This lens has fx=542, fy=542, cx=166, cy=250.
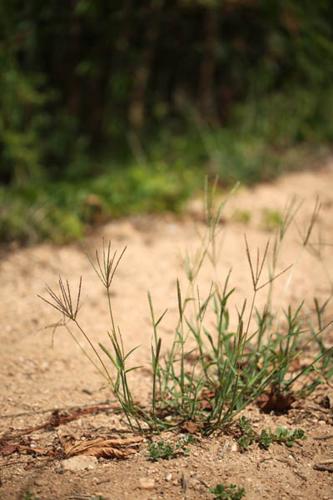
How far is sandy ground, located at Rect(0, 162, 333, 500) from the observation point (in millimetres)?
1528

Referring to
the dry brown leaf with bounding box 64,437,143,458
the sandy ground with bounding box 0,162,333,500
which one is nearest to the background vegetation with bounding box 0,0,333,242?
the sandy ground with bounding box 0,162,333,500

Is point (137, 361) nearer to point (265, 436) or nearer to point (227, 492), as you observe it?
point (265, 436)

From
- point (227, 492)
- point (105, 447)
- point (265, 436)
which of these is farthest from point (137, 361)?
point (227, 492)

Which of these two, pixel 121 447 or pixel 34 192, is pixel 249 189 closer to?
pixel 34 192

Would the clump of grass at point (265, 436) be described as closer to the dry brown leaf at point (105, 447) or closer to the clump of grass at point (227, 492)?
the clump of grass at point (227, 492)

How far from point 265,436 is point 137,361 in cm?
71

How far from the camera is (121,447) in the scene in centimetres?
167

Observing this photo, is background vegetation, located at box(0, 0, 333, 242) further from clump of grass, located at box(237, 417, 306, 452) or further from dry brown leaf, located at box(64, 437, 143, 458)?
clump of grass, located at box(237, 417, 306, 452)

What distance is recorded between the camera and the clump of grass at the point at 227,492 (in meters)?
1.45

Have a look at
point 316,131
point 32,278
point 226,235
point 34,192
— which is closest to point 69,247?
point 32,278

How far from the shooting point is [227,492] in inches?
57.7

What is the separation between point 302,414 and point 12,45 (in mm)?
3381

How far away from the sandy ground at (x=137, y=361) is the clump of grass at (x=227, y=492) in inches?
1.4

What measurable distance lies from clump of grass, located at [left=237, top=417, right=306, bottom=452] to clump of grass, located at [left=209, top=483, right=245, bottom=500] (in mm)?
192
